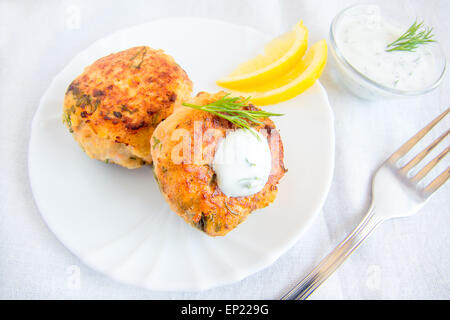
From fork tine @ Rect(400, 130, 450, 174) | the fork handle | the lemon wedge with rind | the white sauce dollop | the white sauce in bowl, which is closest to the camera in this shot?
the white sauce dollop

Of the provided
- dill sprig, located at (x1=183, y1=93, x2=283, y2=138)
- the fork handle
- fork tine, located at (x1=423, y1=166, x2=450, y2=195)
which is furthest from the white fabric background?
dill sprig, located at (x1=183, y1=93, x2=283, y2=138)

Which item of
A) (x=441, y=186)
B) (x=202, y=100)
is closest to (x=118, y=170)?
(x=202, y=100)

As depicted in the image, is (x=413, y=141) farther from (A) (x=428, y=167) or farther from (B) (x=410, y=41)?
(B) (x=410, y=41)

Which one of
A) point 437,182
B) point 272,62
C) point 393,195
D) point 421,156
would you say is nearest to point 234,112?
point 272,62

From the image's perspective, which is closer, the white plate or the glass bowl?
the white plate

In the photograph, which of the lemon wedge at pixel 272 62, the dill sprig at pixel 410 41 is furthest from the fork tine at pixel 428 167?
the lemon wedge at pixel 272 62

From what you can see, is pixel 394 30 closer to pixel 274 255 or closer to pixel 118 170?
pixel 274 255

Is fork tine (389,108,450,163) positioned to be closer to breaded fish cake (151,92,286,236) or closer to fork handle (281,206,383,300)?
fork handle (281,206,383,300)
